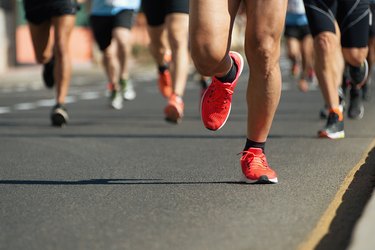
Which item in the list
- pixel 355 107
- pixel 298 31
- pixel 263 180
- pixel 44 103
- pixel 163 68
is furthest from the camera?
pixel 298 31

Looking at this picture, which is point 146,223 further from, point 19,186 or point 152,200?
point 19,186

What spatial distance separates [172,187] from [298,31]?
394 inches

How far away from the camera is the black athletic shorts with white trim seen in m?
8.29

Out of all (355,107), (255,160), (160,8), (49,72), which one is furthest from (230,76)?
(49,72)

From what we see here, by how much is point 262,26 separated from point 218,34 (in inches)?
9.5

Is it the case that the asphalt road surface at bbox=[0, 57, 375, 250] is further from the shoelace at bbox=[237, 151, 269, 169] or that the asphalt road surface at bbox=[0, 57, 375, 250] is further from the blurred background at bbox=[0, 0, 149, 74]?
the blurred background at bbox=[0, 0, 149, 74]

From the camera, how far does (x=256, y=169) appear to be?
19.3ft

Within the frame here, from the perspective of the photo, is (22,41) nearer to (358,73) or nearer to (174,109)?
(174,109)

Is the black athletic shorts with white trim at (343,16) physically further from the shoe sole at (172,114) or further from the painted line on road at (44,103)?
the painted line on road at (44,103)

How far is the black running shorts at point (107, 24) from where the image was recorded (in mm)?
11859

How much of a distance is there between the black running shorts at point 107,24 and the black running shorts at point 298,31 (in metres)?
4.00

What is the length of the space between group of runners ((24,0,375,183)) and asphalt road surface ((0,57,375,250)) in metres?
0.30

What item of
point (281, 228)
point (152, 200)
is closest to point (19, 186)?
point (152, 200)

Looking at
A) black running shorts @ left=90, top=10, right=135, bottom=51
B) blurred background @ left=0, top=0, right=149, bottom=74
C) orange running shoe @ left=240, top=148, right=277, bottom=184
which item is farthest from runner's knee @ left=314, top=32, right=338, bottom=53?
blurred background @ left=0, top=0, right=149, bottom=74
